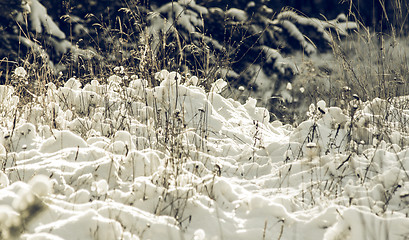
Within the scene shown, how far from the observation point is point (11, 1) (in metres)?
6.85

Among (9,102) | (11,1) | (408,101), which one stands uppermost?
(11,1)

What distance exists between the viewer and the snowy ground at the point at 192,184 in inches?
73.2

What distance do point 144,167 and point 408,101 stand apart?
323cm

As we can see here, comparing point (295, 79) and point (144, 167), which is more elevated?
point (144, 167)

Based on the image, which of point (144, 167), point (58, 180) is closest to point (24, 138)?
point (58, 180)

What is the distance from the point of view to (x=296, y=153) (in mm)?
3430

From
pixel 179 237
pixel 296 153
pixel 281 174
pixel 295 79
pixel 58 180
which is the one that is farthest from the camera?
pixel 295 79

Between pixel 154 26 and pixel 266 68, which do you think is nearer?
pixel 154 26

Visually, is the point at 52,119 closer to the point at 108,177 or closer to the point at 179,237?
the point at 108,177

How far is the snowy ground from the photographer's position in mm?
1860

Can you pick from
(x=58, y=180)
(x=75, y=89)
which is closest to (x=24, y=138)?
(x=58, y=180)

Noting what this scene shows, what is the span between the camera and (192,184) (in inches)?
87.9

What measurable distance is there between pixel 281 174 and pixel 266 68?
649 cm

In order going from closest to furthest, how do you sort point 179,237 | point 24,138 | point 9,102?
point 179,237 → point 24,138 → point 9,102
